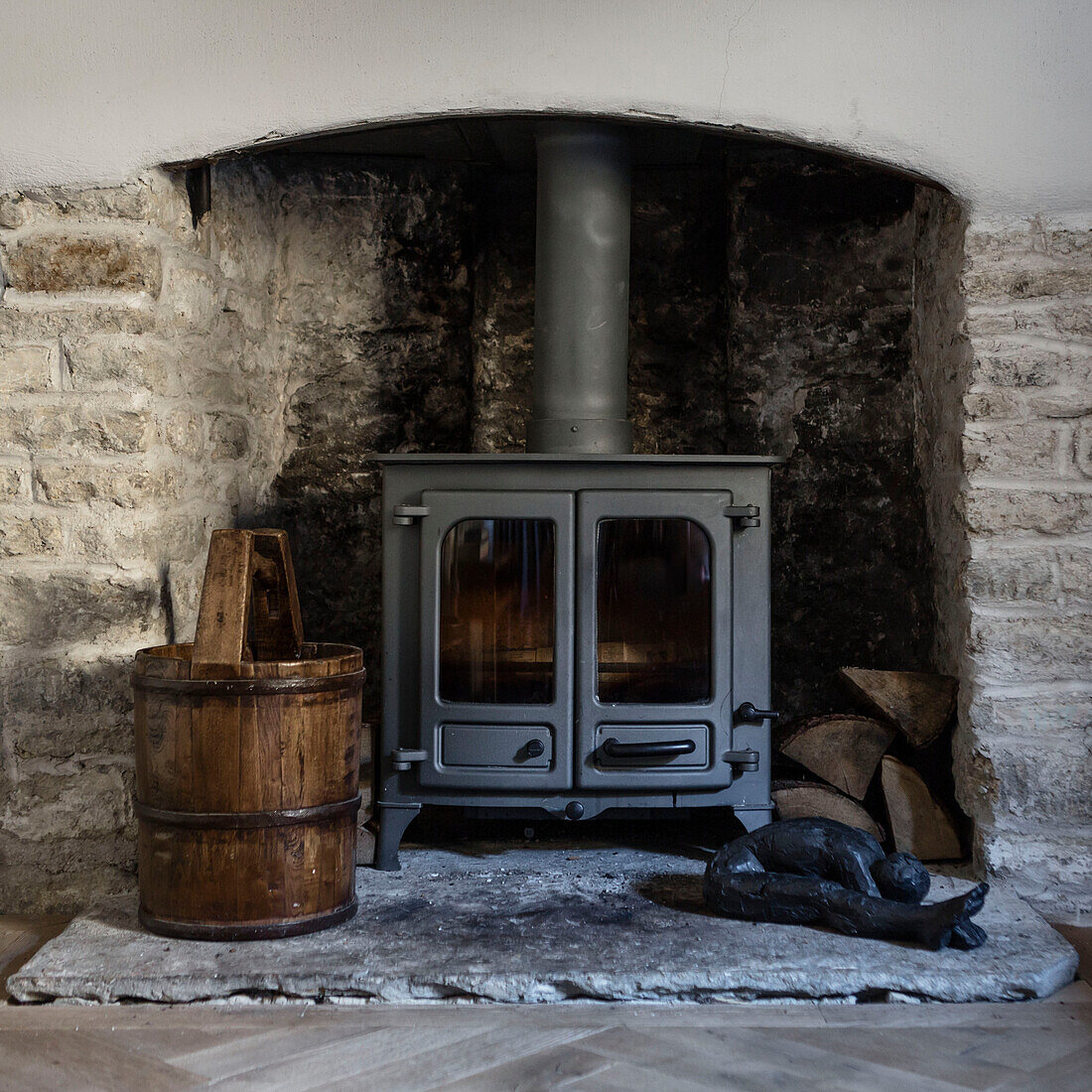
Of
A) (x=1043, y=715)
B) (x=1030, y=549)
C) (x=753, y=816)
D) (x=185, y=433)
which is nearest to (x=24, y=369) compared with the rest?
(x=185, y=433)

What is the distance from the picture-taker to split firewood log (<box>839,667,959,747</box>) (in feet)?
8.31

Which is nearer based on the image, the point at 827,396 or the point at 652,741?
the point at 652,741

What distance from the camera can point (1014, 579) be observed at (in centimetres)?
240

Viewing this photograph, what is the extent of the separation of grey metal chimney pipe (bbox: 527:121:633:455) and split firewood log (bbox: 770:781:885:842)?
3.02ft

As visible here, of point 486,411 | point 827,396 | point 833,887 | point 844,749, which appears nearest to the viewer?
point 833,887

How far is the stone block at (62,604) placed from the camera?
2371 millimetres

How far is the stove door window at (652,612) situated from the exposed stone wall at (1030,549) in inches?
23.9

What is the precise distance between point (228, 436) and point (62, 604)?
63cm

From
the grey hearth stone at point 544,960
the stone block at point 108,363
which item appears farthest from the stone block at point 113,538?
the grey hearth stone at point 544,960

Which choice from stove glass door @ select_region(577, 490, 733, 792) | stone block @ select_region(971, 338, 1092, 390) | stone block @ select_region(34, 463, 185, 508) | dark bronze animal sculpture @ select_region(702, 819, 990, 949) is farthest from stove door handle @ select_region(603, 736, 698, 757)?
stone block @ select_region(34, 463, 185, 508)

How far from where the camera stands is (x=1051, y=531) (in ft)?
7.84

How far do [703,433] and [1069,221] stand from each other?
1076mm

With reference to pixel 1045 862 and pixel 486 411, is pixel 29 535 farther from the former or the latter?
pixel 1045 862

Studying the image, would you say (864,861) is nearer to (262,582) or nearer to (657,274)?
(262,582)
